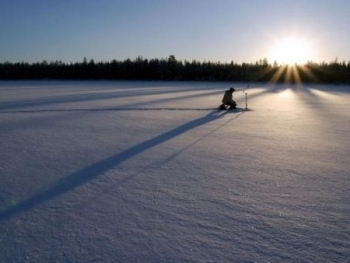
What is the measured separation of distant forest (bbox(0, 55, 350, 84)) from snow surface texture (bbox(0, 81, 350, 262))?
17.6 metres

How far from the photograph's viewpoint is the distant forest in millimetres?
20750

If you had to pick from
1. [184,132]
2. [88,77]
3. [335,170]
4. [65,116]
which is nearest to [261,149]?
[335,170]

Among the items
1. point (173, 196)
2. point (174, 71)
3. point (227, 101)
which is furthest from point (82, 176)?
point (174, 71)

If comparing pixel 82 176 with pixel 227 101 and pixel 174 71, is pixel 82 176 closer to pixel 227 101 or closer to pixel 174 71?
pixel 227 101

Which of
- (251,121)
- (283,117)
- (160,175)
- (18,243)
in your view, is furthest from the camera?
(283,117)

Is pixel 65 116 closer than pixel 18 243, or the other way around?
pixel 18 243

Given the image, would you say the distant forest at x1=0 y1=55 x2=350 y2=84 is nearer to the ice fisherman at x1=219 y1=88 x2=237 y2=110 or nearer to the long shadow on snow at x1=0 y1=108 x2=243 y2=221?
the ice fisherman at x1=219 y1=88 x2=237 y2=110

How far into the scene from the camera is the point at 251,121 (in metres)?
5.72

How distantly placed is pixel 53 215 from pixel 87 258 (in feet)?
1.77

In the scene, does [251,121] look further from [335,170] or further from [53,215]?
[53,215]

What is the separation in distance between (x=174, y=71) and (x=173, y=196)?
22.0 m

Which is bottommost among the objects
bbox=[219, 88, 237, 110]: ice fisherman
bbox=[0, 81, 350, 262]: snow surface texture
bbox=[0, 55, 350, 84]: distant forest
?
bbox=[0, 81, 350, 262]: snow surface texture

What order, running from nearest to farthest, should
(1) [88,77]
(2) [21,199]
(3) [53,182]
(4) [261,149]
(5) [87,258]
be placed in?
1. (5) [87,258]
2. (2) [21,199]
3. (3) [53,182]
4. (4) [261,149]
5. (1) [88,77]

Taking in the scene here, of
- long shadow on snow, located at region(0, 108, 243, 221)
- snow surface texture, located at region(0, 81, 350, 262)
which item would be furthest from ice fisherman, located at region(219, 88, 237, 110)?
long shadow on snow, located at region(0, 108, 243, 221)
